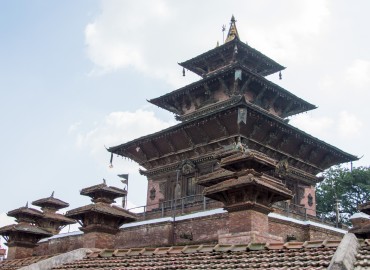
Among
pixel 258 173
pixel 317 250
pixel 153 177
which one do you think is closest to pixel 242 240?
pixel 258 173

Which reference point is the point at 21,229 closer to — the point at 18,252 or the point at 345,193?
the point at 18,252

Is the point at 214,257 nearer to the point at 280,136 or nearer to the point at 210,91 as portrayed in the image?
the point at 280,136

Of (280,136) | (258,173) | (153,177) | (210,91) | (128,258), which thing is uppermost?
(210,91)

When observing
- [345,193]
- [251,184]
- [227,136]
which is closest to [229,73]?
[227,136]

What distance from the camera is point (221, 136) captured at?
80.5 feet

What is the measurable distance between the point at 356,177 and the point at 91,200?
32.4m

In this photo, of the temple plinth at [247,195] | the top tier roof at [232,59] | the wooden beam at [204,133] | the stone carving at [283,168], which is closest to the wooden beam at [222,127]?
the wooden beam at [204,133]

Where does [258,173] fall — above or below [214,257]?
above

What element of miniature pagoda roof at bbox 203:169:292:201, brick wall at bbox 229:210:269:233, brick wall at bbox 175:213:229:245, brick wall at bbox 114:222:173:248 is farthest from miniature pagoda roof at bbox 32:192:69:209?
brick wall at bbox 229:210:269:233

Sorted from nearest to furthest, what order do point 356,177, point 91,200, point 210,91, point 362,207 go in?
point 362,207 < point 91,200 < point 210,91 < point 356,177

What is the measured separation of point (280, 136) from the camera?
83.0 ft

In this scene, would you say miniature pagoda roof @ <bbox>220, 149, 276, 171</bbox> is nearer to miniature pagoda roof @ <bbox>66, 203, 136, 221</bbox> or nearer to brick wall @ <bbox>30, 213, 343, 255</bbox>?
brick wall @ <bbox>30, 213, 343, 255</bbox>

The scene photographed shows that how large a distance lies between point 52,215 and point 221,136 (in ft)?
48.0

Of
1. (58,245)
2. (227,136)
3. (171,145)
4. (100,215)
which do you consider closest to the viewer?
(100,215)
